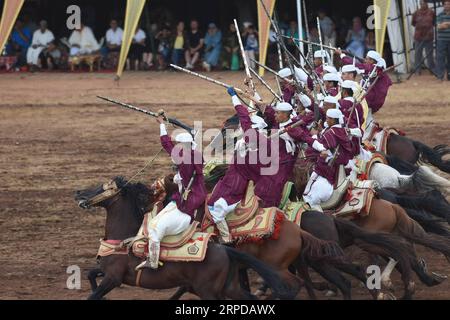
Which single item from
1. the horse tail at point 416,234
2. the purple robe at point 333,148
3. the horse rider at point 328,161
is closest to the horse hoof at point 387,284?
the horse tail at point 416,234

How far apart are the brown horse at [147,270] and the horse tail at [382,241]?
→ 1.45 meters

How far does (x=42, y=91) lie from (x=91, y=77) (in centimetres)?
223

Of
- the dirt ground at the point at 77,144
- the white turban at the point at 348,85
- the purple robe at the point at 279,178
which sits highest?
the white turban at the point at 348,85

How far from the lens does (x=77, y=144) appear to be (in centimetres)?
2197

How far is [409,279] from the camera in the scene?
1221 centimetres

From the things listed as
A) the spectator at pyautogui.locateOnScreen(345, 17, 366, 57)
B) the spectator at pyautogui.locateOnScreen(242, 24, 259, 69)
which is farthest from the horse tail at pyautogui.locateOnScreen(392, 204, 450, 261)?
the spectator at pyautogui.locateOnScreen(242, 24, 259, 69)

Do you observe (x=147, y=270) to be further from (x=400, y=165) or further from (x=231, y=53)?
(x=231, y=53)

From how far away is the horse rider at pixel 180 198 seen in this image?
1101 cm

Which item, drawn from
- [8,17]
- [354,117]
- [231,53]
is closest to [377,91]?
[354,117]

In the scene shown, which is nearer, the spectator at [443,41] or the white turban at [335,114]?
the white turban at [335,114]

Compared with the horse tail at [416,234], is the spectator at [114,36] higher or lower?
higher

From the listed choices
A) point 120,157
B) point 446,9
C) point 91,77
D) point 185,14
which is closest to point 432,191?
point 120,157

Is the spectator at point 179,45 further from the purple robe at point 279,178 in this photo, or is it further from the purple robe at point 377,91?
the purple robe at point 279,178

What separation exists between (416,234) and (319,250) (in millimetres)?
1717
